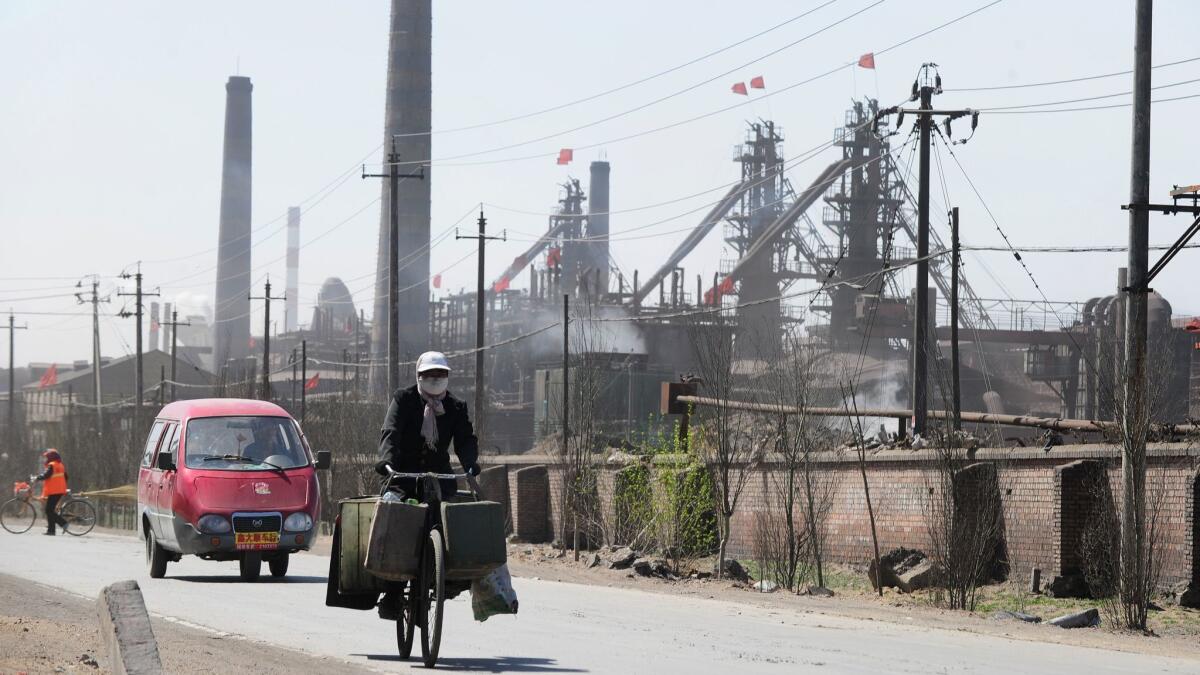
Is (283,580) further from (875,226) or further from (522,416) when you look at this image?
(522,416)

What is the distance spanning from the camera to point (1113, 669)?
10648 mm

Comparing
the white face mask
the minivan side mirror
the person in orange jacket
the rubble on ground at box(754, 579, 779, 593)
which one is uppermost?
the white face mask

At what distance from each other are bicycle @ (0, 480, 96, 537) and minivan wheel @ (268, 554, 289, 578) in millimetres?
15706

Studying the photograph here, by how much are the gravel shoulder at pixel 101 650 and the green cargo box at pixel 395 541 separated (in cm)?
63

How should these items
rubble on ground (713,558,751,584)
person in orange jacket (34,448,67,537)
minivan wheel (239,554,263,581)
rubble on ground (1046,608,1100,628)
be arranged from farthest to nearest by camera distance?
person in orange jacket (34,448,67,537), rubble on ground (713,558,751,584), rubble on ground (1046,608,1100,628), minivan wheel (239,554,263,581)

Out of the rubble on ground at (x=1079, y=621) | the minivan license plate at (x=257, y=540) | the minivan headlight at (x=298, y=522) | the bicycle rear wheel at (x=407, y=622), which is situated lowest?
the rubble on ground at (x=1079, y=621)

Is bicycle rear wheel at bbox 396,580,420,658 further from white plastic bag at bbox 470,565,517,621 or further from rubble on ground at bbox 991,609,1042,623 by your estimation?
rubble on ground at bbox 991,609,1042,623

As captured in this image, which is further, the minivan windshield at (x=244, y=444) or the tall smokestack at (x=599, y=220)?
the tall smokestack at (x=599, y=220)

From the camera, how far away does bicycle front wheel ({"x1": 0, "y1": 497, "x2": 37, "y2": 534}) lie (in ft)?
114

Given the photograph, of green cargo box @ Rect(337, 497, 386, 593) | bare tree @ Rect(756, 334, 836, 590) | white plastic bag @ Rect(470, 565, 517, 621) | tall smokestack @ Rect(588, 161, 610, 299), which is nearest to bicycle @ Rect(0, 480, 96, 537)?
bare tree @ Rect(756, 334, 836, 590)

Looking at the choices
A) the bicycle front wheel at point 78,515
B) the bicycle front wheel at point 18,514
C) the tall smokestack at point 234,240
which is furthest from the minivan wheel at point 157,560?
the tall smokestack at point 234,240

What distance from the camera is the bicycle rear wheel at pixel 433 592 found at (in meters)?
9.51

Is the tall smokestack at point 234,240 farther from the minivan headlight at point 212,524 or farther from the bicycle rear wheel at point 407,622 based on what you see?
the bicycle rear wheel at point 407,622

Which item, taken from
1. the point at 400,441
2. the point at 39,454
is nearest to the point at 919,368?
the point at 400,441
